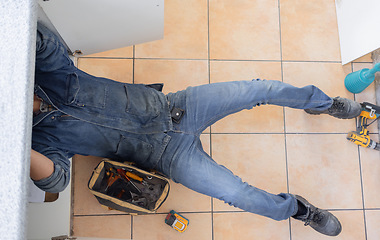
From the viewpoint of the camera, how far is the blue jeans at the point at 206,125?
1420 mm

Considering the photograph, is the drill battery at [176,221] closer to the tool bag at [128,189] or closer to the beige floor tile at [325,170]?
the tool bag at [128,189]

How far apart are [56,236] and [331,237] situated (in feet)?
5.43

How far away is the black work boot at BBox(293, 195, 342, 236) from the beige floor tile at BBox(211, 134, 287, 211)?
0.23 m

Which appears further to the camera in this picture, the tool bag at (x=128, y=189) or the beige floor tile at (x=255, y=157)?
the beige floor tile at (x=255, y=157)

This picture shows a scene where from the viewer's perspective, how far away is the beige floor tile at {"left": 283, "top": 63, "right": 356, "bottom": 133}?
1982 millimetres

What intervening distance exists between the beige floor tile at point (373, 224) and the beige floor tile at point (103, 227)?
154 cm

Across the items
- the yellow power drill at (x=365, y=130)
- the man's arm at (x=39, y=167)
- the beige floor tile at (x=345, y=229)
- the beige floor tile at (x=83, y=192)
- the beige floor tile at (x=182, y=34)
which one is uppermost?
the beige floor tile at (x=182, y=34)

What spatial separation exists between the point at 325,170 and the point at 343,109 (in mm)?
436

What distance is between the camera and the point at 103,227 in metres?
1.81

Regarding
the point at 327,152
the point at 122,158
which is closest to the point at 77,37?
the point at 122,158

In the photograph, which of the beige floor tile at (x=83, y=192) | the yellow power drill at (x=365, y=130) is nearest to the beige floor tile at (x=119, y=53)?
the beige floor tile at (x=83, y=192)

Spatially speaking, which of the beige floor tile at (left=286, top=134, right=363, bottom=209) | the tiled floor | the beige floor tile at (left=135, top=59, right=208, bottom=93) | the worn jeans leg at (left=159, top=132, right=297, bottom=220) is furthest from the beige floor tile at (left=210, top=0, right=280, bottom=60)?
the worn jeans leg at (left=159, top=132, right=297, bottom=220)

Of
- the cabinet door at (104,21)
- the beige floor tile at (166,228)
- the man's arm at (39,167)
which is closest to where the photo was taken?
the man's arm at (39,167)

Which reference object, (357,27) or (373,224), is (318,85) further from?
(373,224)
